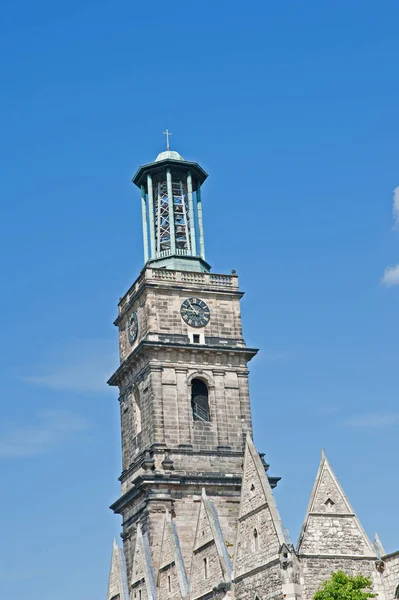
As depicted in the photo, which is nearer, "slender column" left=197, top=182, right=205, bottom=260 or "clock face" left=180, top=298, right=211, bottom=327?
"clock face" left=180, top=298, right=211, bottom=327

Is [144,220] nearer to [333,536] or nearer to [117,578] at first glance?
[117,578]

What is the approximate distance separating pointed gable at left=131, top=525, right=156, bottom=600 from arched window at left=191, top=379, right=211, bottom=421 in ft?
28.6

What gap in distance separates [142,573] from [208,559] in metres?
7.43

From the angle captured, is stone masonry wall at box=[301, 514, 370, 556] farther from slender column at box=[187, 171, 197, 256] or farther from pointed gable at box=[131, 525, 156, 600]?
slender column at box=[187, 171, 197, 256]

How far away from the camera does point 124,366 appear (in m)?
68.2

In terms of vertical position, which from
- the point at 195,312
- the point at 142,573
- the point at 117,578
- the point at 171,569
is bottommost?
the point at 171,569

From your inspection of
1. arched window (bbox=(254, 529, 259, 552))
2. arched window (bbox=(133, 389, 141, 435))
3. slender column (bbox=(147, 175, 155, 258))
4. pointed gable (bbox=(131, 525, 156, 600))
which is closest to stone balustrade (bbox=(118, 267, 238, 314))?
slender column (bbox=(147, 175, 155, 258))

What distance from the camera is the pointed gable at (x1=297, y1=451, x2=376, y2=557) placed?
4581 cm

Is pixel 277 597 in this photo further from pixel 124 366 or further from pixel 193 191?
pixel 193 191

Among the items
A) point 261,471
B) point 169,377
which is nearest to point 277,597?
point 261,471

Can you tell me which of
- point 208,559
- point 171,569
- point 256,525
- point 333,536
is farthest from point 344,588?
point 171,569

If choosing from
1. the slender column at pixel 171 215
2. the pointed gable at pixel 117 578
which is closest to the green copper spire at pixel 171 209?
the slender column at pixel 171 215

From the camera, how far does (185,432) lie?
63.8 m

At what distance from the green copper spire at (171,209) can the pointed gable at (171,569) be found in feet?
65.4
